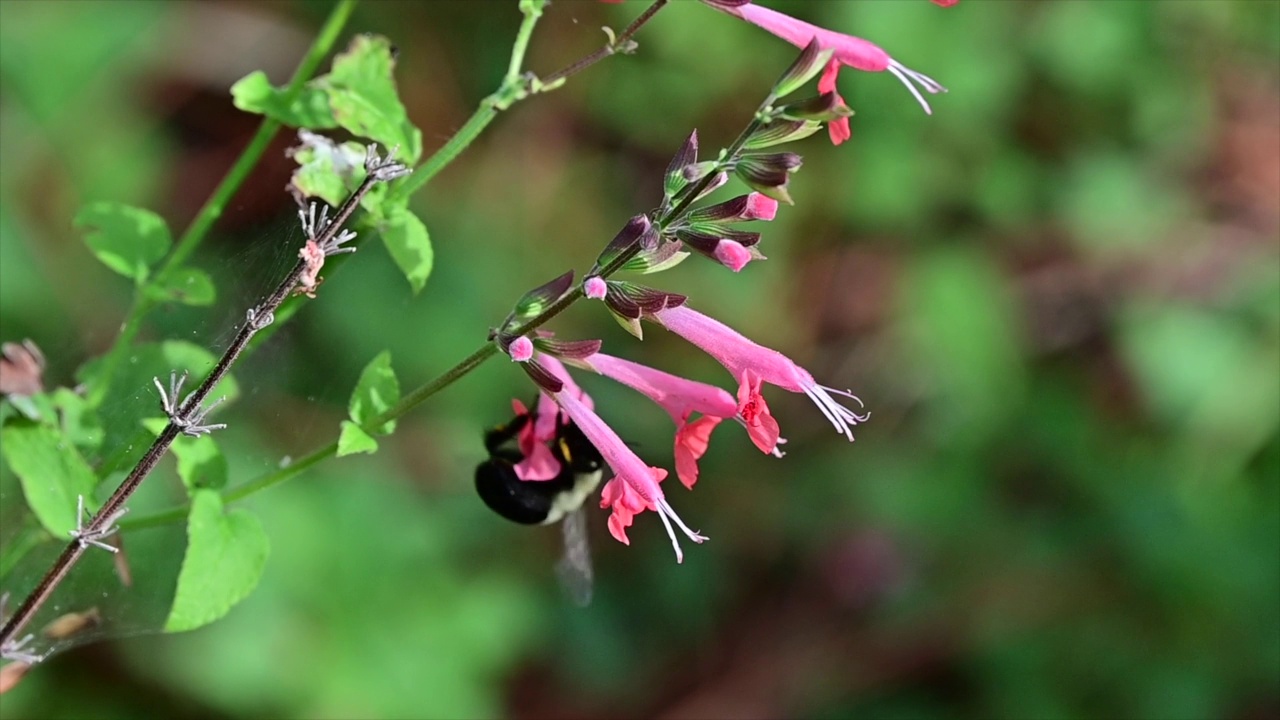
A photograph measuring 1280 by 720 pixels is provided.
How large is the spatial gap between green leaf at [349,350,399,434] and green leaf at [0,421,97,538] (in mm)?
325

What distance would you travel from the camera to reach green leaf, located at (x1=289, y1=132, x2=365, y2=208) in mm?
1473

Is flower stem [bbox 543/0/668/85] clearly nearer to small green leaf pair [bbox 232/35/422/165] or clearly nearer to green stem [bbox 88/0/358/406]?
small green leaf pair [bbox 232/35/422/165]

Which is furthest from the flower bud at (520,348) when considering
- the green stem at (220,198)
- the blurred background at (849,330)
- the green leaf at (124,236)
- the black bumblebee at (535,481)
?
the blurred background at (849,330)

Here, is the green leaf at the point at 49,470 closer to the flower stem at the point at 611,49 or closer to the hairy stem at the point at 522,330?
the hairy stem at the point at 522,330

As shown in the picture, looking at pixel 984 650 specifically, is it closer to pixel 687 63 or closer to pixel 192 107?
pixel 687 63

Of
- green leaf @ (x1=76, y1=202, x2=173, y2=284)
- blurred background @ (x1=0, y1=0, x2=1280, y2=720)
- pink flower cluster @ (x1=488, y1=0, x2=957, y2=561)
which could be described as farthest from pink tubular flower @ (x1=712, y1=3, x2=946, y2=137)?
blurred background @ (x1=0, y1=0, x2=1280, y2=720)

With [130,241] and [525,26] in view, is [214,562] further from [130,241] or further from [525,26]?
[525,26]

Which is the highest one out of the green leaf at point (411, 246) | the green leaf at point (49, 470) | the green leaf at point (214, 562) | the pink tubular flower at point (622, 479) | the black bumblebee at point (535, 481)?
the green leaf at point (411, 246)

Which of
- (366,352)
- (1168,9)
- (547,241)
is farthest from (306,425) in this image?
(1168,9)

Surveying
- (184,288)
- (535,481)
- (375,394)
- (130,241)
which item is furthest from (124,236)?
(535,481)

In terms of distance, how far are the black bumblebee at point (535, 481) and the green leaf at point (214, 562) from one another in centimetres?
30

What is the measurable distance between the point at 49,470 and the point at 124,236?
0.41 m

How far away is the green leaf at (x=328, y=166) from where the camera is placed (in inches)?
58.0

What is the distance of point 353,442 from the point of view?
1282mm
